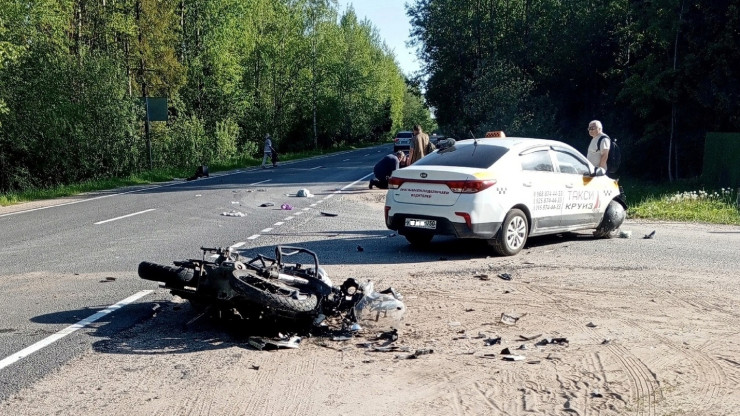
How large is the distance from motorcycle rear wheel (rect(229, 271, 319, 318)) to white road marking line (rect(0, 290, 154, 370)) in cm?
157

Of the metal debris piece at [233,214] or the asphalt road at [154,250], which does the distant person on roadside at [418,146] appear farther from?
the metal debris piece at [233,214]

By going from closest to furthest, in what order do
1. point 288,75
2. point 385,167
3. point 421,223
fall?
point 421,223 < point 385,167 < point 288,75

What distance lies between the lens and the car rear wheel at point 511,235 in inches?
402

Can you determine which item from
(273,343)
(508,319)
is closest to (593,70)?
(508,319)

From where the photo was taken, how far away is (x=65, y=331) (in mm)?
6285

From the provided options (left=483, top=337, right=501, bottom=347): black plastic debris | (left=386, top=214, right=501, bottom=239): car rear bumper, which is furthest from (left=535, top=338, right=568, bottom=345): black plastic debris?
(left=386, top=214, right=501, bottom=239): car rear bumper

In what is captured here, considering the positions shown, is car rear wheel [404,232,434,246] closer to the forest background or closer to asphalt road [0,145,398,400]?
asphalt road [0,145,398,400]

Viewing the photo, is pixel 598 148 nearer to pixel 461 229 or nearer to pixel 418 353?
pixel 461 229

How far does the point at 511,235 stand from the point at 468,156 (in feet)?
4.37

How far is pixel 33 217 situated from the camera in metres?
16.4

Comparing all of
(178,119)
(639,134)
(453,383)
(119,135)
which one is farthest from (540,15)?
(453,383)

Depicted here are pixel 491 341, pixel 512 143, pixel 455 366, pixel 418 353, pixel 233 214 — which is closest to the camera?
pixel 455 366

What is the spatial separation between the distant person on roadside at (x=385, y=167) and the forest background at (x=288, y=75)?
8.63 m

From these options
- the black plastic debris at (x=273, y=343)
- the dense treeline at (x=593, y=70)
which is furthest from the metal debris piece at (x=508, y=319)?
the dense treeline at (x=593, y=70)
